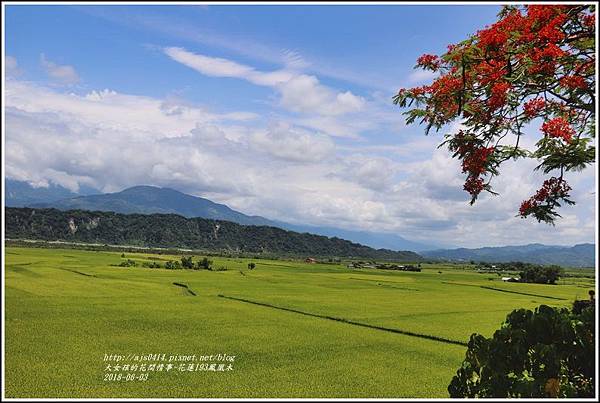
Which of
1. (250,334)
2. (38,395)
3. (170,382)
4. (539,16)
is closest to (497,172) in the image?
(539,16)

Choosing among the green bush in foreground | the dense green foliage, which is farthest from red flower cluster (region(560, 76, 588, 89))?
the dense green foliage

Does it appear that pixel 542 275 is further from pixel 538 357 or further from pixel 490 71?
pixel 490 71

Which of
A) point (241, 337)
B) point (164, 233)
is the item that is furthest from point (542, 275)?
point (164, 233)

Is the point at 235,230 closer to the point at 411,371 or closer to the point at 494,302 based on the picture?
the point at 494,302

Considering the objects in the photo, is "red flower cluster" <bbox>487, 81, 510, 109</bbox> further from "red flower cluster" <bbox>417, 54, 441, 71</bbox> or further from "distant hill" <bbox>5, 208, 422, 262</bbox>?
"distant hill" <bbox>5, 208, 422, 262</bbox>

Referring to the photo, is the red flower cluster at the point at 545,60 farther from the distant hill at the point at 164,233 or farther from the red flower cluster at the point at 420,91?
the distant hill at the point at 164,233

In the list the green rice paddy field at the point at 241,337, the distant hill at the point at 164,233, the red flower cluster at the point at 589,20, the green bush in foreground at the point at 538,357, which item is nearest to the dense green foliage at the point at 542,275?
the green rice paddy field at the point at 241,337

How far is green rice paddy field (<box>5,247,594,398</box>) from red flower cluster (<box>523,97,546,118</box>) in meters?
9.59

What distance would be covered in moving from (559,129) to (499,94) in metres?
0.82

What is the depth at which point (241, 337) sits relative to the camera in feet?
65.4

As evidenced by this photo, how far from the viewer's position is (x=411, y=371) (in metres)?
15.9

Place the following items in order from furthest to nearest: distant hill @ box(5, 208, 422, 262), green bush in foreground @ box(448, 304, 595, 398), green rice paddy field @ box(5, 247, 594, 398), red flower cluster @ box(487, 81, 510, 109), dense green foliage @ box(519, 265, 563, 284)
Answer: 1. distant hill @ box(5, 208, 422, 262)
2. dense green foliage @ box(519, 265, 563, 284)
3. green rice paddy field @ box(5, 247, 594, 398)
4. red flower cluster @ box(487, 81, 510, 109)
5. green bush in foreground @ box(448, 304, 595, 398)

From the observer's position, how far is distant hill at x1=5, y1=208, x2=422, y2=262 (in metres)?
129

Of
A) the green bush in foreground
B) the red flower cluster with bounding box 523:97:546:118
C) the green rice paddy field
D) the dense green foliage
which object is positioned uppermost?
the red flower cluster with bounding box 523:97:546:118
